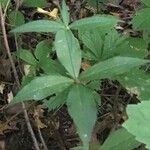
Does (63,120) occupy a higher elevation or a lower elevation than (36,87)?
lower

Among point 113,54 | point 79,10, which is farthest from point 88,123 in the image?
point 79,10

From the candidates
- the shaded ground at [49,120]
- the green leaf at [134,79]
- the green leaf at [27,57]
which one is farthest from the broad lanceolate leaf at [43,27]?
the shaded ground at [49,120]

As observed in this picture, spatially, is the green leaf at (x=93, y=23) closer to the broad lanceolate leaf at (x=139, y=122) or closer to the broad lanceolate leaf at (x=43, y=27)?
the broad lanceolate leaf at (x=43, y=27)

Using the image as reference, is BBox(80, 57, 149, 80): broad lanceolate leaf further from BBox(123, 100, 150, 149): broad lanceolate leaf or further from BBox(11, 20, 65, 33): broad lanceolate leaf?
BBox(123, 100, 150, 149): broad lanceolate leaf

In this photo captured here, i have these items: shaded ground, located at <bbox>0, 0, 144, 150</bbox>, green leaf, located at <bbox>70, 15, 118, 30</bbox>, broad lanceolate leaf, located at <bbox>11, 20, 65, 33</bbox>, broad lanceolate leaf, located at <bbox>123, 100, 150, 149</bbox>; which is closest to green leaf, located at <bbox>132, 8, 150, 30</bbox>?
shaded ground, located at <bbox>0, 0, 144, 150</bbox>

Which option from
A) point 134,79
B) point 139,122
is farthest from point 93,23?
point 139,122

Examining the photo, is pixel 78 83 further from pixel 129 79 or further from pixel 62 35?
pixel 129 79

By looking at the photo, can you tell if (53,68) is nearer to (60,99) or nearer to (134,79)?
(60,99)
